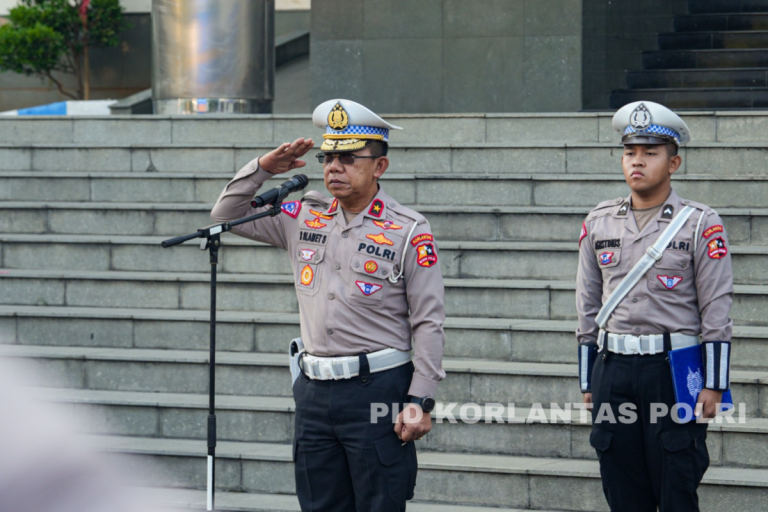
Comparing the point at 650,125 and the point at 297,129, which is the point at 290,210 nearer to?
the point at 650,125

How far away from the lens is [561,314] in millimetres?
6934

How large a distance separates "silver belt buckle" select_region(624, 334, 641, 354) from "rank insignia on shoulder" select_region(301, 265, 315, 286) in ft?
4.29

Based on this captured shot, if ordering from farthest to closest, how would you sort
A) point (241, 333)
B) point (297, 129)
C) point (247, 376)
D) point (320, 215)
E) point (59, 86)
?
point (59, 86), point (297, 129), point (241, 333), point (247, 376), point (320, 215)

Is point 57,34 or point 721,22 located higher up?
point 57,34

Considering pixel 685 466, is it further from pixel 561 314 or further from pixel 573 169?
pixel 573 169

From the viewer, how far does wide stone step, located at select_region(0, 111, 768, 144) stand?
834 cm

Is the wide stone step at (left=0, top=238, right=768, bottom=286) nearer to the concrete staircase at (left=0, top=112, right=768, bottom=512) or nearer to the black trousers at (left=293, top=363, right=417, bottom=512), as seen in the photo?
the concrete staircase at (left=0, top=112, right=768, bottom=512)

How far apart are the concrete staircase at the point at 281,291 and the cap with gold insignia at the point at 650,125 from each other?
6.54ft

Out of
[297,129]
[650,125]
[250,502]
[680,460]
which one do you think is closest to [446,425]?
[250,502]

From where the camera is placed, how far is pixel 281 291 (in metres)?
7.33

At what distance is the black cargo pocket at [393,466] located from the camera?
3982mm

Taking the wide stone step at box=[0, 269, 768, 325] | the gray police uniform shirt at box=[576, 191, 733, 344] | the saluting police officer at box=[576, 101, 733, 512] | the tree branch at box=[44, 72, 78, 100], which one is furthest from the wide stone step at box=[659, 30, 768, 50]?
the tree branch at box=[44, 72, 78, 100]

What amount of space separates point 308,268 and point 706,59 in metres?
7.85

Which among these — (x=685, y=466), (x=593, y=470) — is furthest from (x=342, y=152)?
(x=593, y=470)
